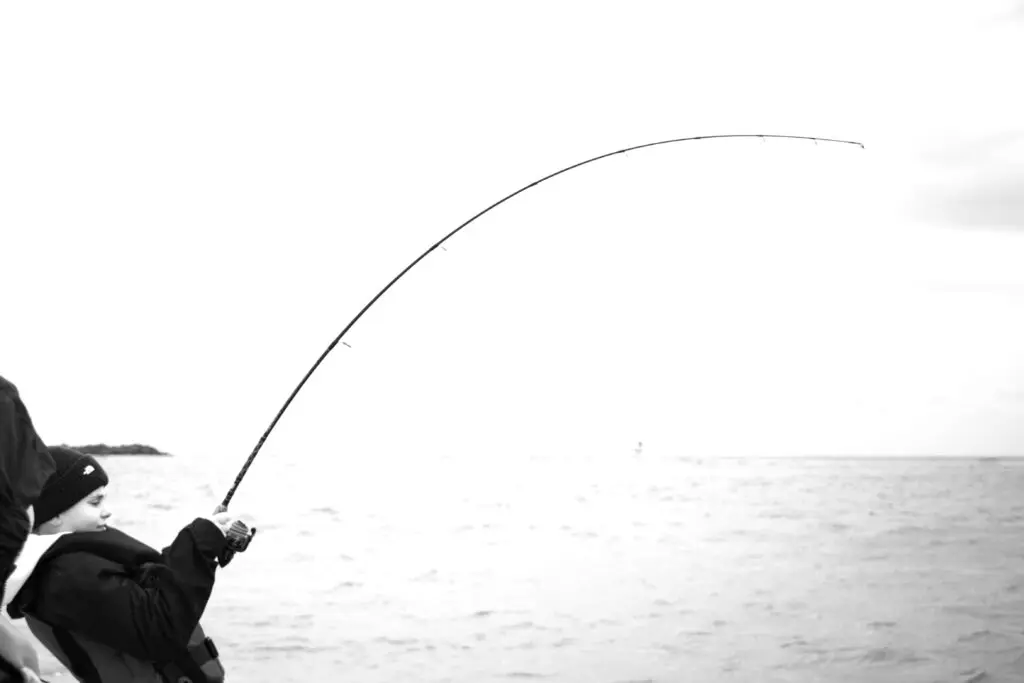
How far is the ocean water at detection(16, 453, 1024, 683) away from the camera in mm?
9531

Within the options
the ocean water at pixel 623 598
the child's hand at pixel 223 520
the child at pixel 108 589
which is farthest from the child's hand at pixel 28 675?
the ocean water at pixel 623 598

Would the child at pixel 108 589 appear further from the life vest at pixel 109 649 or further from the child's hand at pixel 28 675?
the child's hand at pixel 28 675

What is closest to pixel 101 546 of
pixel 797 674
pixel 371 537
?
pixel 797 674

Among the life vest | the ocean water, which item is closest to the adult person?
the life vest

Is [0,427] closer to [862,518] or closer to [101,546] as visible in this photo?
[101,546]

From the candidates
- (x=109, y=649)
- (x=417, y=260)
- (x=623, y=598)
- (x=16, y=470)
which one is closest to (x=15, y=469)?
(x=16, y=470)

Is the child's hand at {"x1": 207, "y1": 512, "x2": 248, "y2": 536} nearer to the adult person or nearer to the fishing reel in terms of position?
the fishing reel

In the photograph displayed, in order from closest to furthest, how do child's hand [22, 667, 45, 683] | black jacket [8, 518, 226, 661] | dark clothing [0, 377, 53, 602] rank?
dark clothing [0, 377, 53, 602] → child's hand [22, 667, 45, 683] → black jacket [8, 518, 226, 661]

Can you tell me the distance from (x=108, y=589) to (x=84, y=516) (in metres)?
0.19

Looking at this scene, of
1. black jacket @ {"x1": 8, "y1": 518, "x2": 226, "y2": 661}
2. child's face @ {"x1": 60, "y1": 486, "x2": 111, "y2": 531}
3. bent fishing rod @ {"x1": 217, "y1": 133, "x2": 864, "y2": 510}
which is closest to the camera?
black jacket @ {"x1": 8, "y1": 518, "x2": 226, "y2": 661}

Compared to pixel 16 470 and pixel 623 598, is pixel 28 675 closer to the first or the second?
pixel 16 470

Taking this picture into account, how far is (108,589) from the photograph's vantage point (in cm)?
214

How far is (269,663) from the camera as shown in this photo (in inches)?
383

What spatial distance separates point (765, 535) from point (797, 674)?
15104 mm
